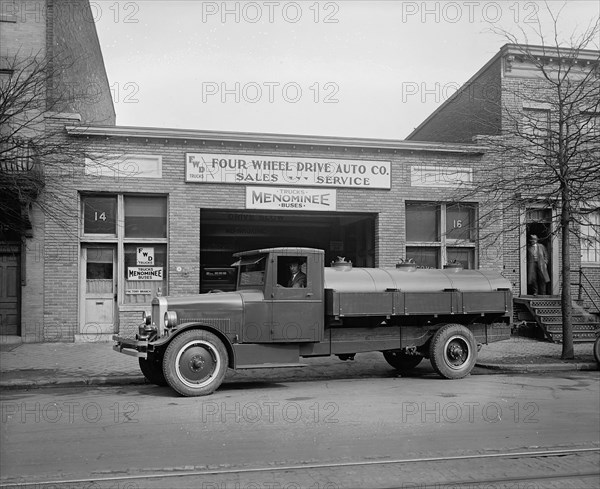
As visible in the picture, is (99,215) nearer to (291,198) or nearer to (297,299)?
(291,198)

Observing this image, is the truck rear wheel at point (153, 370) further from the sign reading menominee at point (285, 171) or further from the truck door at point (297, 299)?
the sign reading menominee at point (285, 171)

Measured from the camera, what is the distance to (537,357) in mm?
12992

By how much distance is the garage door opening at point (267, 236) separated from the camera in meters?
19.0

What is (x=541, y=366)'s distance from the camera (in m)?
12.0

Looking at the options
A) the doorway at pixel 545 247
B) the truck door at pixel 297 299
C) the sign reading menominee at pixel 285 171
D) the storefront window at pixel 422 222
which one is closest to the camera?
the truck door at pixel 297 299

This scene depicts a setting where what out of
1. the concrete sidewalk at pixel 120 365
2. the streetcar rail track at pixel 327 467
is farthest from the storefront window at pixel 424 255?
the streetcar rail track at pixel 327 467

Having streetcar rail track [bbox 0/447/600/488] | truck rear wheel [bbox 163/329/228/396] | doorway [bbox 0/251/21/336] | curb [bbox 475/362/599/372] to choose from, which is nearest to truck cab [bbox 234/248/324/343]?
truck rear wheel [bbox 163/329/228/396]

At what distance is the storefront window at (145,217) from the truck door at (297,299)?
630 cm

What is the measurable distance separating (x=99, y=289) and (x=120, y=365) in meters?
4.02

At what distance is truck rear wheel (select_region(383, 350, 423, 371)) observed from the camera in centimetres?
1162

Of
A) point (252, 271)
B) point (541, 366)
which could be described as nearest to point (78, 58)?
point (252, 271)

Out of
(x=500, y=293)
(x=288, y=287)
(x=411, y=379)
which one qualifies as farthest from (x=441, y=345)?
(x=288, y=287)

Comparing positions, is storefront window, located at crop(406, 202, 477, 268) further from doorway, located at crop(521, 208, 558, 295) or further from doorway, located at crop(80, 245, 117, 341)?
doorway, located at crop(80, 245, 117, 341)

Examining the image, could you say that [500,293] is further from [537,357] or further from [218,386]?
[218,386]
